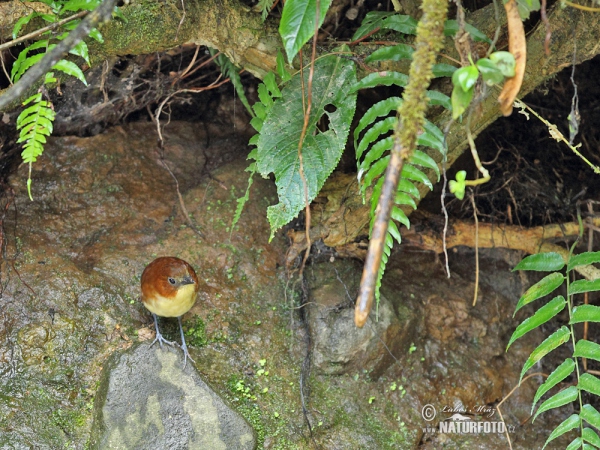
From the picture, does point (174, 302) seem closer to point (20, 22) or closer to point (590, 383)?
point (20, 22)

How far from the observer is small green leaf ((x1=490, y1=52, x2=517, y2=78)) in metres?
1.88

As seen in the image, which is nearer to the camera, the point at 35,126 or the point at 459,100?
the point at 459,100

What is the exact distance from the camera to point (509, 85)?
193 centimetres

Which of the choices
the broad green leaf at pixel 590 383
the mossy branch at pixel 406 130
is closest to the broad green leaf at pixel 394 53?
the mossy branch at pixel 406 130

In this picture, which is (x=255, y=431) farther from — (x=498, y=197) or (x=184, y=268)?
(x=498, y=197)

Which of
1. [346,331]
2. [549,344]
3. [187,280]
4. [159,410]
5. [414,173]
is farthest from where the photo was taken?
[346,331]

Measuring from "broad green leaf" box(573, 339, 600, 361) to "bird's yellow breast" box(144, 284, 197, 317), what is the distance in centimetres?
184

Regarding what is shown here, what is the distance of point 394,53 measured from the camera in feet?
8.50

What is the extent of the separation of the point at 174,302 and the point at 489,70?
1864 mm

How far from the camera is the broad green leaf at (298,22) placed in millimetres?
2213

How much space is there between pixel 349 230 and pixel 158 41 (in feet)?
4.49

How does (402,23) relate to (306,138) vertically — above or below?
above

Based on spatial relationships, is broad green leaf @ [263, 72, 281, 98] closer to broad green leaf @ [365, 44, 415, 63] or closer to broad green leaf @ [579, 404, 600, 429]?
broad green leaf @ [365, 44, 415, 63]

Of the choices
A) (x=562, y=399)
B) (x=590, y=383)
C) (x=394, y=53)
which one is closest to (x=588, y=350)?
(x=590, y=383)
